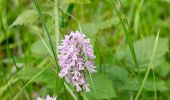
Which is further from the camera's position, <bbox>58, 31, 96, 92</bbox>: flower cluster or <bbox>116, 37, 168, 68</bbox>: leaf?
<bbox>116, 37, 168, 68</bbox>: leaf

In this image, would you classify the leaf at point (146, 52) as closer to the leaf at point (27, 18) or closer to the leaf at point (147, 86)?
the leaf at point (147, 86)

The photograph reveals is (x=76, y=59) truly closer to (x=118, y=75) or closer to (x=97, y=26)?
(x=97, y=26)

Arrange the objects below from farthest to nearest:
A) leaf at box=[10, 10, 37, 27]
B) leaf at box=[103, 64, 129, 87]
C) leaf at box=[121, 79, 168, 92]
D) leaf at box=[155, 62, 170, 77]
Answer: leaf at box=[155, 62, 170, 77] → leaf at box=[103, 64, 129, 87] → leaf at box=[121, 79, 168, 92] → leaf at box=[10, 10, 37, 27]

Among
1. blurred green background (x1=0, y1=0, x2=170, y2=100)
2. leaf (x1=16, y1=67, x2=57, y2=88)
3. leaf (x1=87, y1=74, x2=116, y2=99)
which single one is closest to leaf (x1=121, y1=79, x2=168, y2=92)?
blurred green background (x1=0, y1=0, x2=170, y2=100)

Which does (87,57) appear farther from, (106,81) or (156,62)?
(156,62)

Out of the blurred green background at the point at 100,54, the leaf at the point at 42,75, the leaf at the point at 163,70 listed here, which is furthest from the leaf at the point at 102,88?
the leaf at the point at 163,70

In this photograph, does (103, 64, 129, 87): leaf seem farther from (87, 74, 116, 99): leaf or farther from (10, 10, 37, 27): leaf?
(10, 10, 37, 27): leaf
